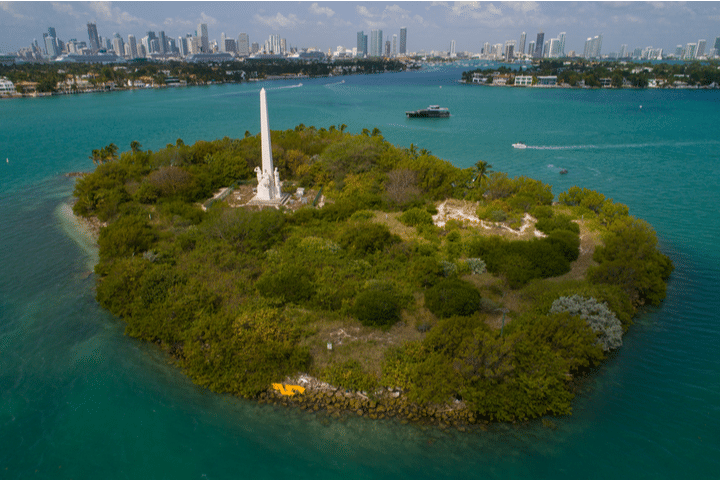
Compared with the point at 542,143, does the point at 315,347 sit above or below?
below

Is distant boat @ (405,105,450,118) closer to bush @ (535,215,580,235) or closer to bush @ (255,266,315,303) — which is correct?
bush @ (535,215,580,235)

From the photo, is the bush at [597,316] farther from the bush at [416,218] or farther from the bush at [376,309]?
the bush at [416,218]

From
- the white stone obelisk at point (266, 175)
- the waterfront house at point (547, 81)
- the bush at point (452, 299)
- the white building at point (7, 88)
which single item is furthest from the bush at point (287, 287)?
the waterfront house at point (547, 81)

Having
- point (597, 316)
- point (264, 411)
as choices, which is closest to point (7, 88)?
point (264, 411)

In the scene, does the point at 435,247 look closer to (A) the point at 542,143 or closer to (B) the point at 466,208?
(B) the point at 466,208

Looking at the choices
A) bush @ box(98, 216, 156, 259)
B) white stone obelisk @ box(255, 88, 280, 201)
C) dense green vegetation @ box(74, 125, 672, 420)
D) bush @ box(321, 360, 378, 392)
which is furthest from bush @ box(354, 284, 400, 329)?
white stone obelisk @ box(255, 88, 280, 201)

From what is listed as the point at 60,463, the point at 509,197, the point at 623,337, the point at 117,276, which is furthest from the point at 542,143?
the point at 60,463

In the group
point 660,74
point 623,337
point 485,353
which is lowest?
point 623,337

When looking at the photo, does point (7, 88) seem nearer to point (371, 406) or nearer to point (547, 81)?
point (371, 406)
